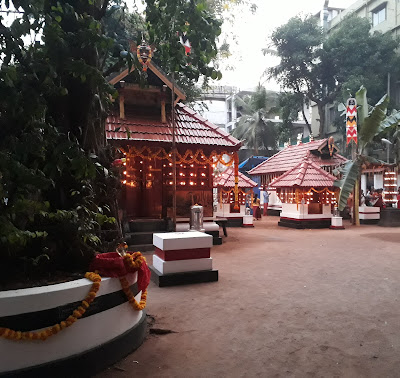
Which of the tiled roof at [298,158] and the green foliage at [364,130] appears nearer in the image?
the green foliage at [364,130]

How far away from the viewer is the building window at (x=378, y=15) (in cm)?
2847

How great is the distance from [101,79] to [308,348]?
11.2 ft

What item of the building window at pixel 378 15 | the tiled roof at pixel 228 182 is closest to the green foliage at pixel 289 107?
the building window at pixel 378 15

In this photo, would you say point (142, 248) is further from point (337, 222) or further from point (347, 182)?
point (337, 222)

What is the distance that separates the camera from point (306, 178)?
50.5 feet

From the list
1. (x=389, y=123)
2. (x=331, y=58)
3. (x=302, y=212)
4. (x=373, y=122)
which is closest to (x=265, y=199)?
(x=302, y=212)

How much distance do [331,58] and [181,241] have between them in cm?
2586

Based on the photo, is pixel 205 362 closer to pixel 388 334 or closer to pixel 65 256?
pixel 65 256

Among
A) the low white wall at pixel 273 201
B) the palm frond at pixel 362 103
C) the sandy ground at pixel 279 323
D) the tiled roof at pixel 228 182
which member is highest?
the palm frond at pixel 362 103

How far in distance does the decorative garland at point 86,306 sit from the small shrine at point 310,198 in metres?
12.4

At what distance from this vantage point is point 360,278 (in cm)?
645

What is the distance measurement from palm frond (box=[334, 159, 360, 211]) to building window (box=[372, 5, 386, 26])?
21.4m

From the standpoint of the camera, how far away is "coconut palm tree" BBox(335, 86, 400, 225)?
1340 centimetres

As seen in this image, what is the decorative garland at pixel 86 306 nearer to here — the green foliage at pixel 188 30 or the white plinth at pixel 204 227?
the green foliage at pixel 188 30
